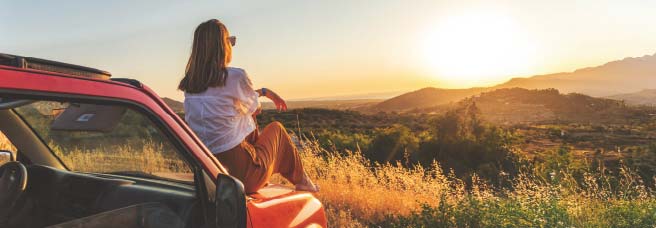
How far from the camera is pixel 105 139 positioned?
6.08 ft

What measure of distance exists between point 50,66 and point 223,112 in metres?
1.66

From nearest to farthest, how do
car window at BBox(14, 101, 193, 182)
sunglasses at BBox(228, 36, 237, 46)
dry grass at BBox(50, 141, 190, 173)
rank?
car window at BBox(14, 101, 193, 182), dry grass at BBox(50, 141, 190, 173), sunglasses at BBox(228, 36, 237, 46)

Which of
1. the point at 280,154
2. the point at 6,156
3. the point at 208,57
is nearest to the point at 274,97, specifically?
the point at 280,154

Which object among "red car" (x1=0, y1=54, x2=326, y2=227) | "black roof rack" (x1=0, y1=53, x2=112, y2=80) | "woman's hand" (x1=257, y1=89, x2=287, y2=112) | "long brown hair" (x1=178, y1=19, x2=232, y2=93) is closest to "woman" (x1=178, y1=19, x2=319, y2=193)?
"long brown hair" (x1=178, y1=19, x2=232, y2=93)

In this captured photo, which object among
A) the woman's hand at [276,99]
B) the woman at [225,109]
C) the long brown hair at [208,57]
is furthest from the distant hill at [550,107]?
the long brown hair at [208,57]

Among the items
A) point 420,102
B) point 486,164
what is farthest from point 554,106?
point 486,164

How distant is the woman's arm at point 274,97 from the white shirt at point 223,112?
0.18 meters

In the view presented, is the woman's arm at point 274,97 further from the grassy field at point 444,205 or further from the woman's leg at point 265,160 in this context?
the grassy field at point 444,205

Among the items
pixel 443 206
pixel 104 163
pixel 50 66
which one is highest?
pixel 50 66

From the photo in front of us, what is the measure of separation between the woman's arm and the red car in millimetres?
988

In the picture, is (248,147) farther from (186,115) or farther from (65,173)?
(65,173)

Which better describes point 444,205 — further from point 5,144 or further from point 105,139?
point 105,139

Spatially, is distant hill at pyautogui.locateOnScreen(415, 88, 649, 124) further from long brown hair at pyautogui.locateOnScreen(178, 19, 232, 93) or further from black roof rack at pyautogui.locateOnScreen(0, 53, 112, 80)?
black roof rack at pyautogui.locateOnScreen(0, 53, 112, 80)

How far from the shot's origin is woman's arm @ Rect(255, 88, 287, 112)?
343 cm
